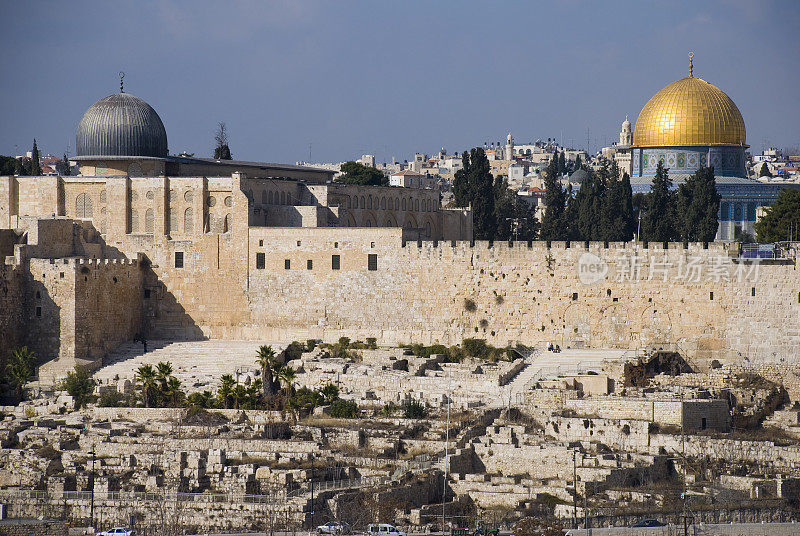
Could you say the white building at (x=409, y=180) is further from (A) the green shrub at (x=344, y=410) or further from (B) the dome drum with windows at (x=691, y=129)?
(A) the green shrub at (x=344, y=410)

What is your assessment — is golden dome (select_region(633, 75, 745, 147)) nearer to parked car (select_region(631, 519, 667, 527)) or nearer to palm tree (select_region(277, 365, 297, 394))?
palm tree (select_region(277, 365, 297, 394))

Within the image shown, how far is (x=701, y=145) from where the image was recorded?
72625mm

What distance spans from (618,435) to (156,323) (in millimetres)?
19062

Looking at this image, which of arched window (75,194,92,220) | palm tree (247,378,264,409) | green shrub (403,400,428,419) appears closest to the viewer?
green shrub (403,400,428,419)

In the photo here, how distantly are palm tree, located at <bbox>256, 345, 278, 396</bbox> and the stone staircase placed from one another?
88 cm

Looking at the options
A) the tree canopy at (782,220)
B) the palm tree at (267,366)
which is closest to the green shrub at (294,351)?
the palm tree at (267,366)

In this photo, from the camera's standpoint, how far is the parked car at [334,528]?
31781 millimetres

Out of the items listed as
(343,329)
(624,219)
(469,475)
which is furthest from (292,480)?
(624,219)

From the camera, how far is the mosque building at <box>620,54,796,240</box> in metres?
72.1

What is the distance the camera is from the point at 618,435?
124 feet

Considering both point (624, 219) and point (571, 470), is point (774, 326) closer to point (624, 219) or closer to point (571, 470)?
point (571, 470)

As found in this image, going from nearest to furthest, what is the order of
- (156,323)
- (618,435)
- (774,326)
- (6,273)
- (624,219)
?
(618,435)
(774,326)
(6,273)
(156,323)
(624,219)

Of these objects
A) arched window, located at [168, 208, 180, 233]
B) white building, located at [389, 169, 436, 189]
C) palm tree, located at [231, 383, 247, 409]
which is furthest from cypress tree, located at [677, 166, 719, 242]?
white building, located at [389, 169, 436, 189]

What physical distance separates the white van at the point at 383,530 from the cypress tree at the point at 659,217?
27.9m
